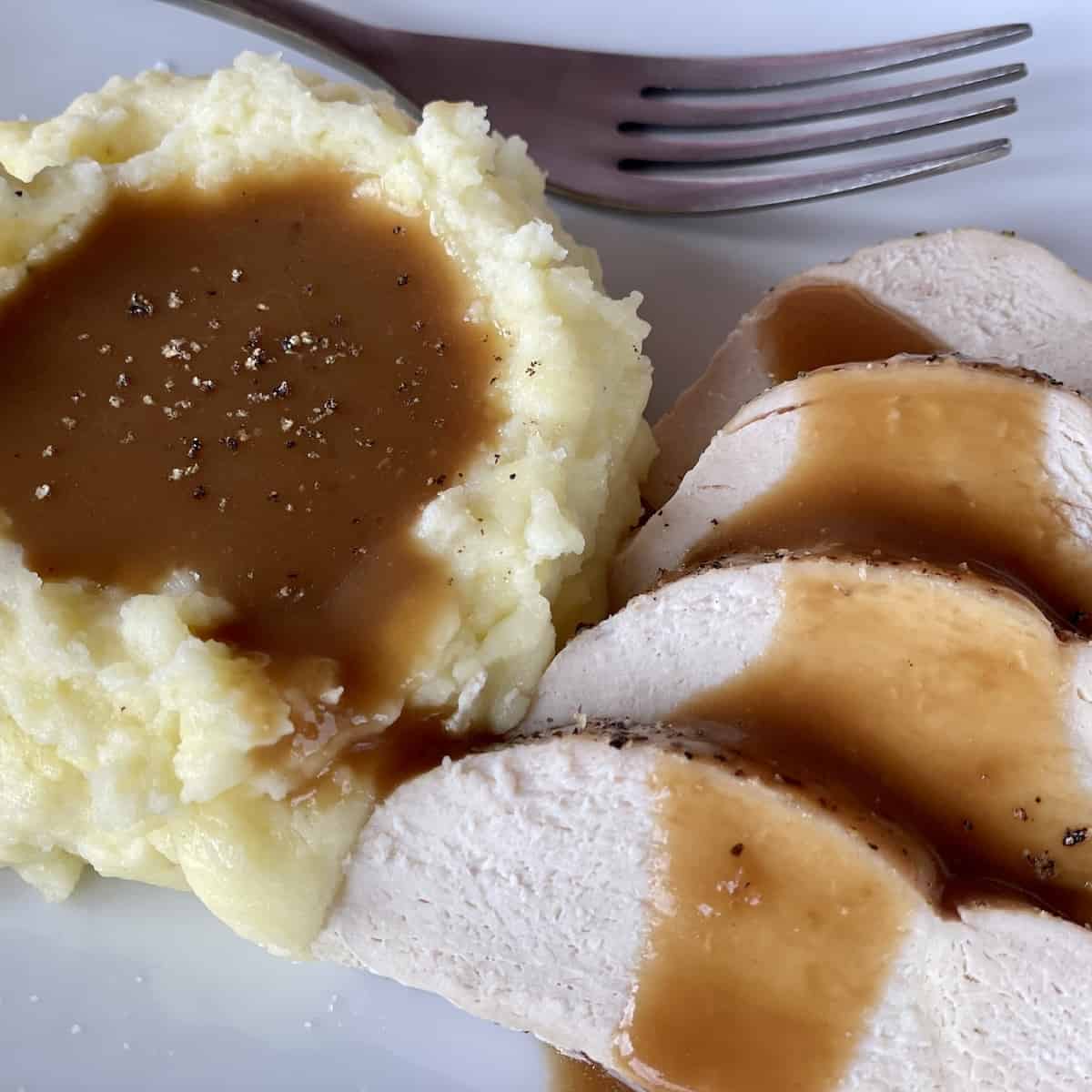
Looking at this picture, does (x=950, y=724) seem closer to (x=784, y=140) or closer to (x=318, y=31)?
(x=784, y=140)

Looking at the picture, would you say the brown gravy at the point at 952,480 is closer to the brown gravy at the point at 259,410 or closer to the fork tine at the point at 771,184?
the brown gravy at the point at 259,410

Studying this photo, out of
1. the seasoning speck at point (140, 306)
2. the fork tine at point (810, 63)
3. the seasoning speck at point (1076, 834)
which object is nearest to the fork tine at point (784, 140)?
the fork tine at point (810, 63)

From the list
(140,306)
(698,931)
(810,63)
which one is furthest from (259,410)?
(810,63)

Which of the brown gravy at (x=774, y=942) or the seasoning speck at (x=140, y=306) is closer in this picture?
the brown gravy at (x=774, y=942)

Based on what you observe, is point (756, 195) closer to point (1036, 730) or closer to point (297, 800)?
point (1036, 730)

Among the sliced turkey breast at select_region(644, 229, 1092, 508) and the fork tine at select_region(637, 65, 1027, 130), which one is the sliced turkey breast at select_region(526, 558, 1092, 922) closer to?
the sliced turkey breast at select_region(644, 229, 1092, 508)

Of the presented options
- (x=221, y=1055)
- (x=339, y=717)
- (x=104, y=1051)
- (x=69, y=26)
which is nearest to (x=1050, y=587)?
(x=339, y=717)
